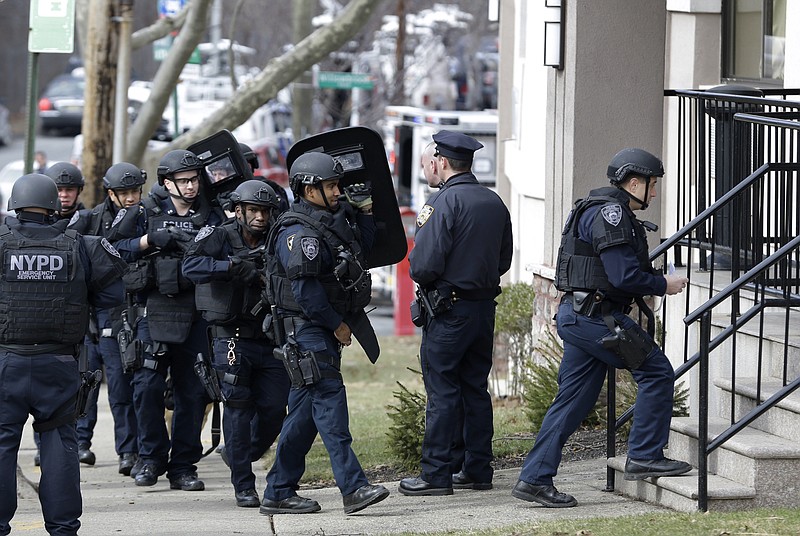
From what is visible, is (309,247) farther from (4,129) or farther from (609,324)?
(4,129)

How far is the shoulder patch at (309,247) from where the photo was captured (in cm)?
655

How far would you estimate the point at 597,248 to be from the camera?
6398 mm

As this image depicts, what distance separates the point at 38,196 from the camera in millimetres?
6344

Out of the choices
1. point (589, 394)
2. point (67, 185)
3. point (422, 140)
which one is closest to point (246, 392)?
point (589, 394)

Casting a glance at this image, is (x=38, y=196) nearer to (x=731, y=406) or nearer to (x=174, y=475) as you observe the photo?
(x=174, y=475)

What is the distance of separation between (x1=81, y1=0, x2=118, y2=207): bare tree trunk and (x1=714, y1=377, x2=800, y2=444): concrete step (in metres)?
7.59

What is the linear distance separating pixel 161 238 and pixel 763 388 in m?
3.69

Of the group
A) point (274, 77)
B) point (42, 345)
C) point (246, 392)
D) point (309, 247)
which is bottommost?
point (246, 392)

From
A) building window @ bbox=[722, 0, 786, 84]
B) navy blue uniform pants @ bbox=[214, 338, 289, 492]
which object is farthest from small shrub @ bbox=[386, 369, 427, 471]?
building window @ bbox=[722, 0, 786, 84]

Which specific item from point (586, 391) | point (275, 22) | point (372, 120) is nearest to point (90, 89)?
point (586, 391)

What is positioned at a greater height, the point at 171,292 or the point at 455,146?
the point at 455,146

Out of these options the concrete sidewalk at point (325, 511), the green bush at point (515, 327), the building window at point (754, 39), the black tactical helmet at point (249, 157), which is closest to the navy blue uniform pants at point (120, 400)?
the concrete sidewalk at point (325, 511)

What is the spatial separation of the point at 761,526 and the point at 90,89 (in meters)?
8.90

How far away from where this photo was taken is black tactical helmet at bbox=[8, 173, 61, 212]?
632cm
